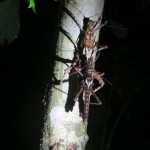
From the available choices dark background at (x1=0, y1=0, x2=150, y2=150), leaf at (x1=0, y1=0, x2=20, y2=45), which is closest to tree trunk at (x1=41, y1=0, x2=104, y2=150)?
leaf at (x1=0, y1=0, x2=20, y2=45)

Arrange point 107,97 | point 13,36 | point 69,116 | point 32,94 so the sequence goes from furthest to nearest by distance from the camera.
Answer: point 107,97 < point 32,94 < point 13,36 < point 69,116

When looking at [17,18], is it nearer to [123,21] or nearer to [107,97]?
[123,21]

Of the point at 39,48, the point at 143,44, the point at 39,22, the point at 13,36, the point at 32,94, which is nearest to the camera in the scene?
the point at 13,36

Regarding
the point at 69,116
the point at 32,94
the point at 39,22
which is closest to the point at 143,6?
the point at 39,22

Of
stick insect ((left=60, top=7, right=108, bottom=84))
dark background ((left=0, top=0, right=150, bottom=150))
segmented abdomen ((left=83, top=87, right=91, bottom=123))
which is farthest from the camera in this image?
dark background ((left=0, top=0, right=150, bottom=150))

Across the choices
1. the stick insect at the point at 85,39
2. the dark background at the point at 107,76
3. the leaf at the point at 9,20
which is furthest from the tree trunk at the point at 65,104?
the dark background at the point at 107,76

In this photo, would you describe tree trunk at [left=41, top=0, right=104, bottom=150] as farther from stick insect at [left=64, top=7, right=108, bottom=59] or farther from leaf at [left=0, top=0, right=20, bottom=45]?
leaf at [left=0, top=0, right=20, bottom=45]
